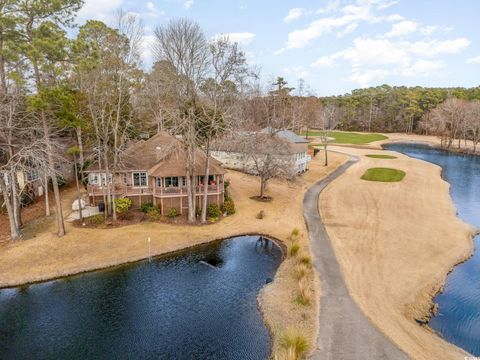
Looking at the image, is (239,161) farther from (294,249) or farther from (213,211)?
(294,249)

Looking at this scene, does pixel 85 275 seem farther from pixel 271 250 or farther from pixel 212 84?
pixel 212 84

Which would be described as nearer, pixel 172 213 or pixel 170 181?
pixel 172 213

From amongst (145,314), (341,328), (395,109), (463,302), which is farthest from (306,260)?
(395,109)

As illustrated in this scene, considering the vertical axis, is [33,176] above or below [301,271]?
above

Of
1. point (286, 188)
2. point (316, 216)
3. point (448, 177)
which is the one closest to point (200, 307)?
point (316, 216)

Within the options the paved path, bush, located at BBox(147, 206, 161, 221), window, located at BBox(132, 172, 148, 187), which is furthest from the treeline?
the paved path
